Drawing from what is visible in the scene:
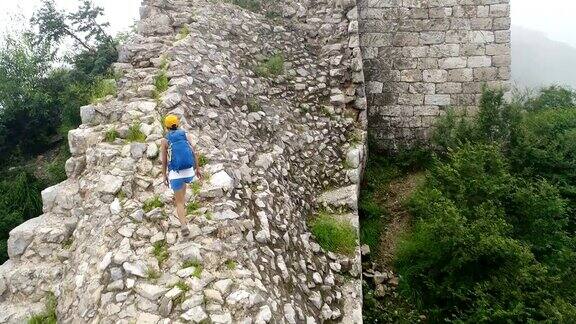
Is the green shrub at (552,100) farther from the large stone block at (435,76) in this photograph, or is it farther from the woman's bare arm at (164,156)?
the woman's bare arm at (164,156)

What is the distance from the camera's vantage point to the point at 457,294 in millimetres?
5238

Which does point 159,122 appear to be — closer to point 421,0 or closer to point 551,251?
point 551,251

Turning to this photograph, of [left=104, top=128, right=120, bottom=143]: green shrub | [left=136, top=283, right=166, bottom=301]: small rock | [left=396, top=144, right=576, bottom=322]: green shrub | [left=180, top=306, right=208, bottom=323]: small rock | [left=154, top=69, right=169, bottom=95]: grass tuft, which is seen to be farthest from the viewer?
[left=154, top=69, right=169, bottom=95]: grass tuft

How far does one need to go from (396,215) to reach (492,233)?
224 cm

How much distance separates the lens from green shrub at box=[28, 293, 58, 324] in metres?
4.04

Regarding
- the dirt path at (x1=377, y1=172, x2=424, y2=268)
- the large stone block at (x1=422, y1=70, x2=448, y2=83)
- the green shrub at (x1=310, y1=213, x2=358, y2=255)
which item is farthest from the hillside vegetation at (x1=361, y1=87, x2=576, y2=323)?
the large stone block at (x1=422, y1=70, x2=448, y2=83)

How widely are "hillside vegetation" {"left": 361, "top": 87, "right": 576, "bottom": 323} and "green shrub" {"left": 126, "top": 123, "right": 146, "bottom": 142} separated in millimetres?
3258

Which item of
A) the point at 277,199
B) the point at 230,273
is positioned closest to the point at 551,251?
the point at 277,199

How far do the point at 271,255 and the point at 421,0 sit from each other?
6.62 meters

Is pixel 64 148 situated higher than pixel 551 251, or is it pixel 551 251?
pixel 64 148

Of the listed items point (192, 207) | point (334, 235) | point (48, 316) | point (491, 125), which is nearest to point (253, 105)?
point (334, 235)

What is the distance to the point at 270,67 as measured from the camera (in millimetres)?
7363

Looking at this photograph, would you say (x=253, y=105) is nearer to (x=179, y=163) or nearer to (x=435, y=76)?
(x=179, y=163)

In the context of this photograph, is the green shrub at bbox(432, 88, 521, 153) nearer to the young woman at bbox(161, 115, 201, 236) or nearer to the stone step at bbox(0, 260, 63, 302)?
the young woman at bbox(161, 115, 201, 236)
